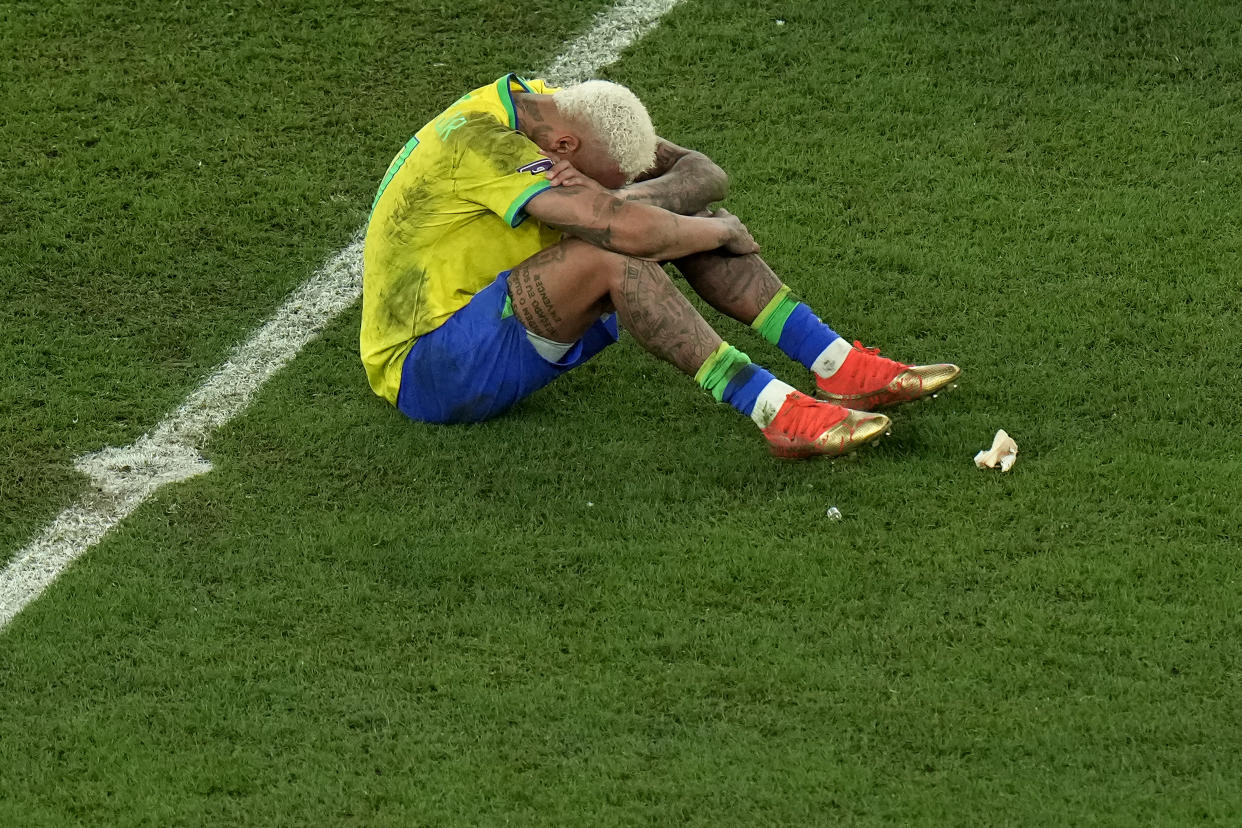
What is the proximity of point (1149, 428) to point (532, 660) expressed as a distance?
1.97 metres

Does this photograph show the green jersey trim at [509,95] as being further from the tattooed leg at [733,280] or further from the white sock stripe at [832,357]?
the white sock stripe at [832,357]

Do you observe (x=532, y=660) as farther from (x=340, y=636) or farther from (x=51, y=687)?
(x=51, y=687)

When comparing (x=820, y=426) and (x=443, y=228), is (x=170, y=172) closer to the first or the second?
(x=443, y=228)

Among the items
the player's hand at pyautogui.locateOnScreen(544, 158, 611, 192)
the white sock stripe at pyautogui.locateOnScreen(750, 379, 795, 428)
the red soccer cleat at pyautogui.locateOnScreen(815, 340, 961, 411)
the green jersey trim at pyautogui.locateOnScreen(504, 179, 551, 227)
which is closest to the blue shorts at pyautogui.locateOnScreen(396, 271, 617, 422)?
the green jersey trim at pyautogui.locateOnScreen(504, 179, 551, 227)

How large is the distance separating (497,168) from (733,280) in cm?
77

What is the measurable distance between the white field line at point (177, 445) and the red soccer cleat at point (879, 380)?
187cm

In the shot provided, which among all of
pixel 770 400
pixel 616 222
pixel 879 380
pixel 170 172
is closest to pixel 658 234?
pixel 616 222

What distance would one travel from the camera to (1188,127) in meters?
6.67

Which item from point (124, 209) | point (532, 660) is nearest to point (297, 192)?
point (124, 209)

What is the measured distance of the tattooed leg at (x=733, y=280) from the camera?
16.9ft

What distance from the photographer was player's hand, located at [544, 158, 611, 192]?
4840 millimetres

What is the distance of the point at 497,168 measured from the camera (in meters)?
4.91

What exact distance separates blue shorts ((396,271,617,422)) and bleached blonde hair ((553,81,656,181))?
475 mm

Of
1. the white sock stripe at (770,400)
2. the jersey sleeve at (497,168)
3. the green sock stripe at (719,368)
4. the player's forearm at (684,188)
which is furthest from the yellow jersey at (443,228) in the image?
the white sock stripe at (770,400)
